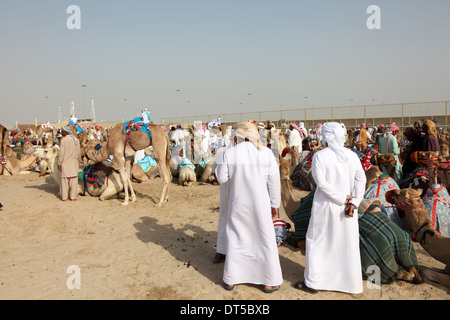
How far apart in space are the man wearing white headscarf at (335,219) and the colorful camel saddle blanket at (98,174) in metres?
6.56

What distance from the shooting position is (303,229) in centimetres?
505

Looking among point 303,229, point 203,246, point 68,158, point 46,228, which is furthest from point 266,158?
point 68,158

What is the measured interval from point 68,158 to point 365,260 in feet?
23.9

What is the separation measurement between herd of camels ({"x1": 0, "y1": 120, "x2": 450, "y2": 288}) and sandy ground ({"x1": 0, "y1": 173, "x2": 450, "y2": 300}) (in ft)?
1.26

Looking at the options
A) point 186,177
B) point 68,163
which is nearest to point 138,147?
point 68,163

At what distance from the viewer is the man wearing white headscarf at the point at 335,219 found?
3.66 meters

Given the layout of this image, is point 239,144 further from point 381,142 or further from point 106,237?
point 381,142

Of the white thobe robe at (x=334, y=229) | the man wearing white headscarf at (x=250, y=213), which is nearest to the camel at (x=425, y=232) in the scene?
the white thobe robe at (x=334, y=229)

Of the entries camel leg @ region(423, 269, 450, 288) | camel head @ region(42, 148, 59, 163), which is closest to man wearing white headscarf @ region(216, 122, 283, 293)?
camel leg @ region(423, 269, 450, 288)

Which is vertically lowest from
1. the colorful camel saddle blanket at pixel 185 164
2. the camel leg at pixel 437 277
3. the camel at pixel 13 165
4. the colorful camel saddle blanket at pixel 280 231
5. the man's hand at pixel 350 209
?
the camel leg at pixel 437 277

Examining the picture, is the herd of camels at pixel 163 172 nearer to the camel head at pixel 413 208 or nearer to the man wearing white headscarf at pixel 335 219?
→ the camel head at pixel 413 208

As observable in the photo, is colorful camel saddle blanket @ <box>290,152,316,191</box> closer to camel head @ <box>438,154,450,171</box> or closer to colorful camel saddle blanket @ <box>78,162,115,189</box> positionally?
camel head @ <box>438,154,450,171</box>

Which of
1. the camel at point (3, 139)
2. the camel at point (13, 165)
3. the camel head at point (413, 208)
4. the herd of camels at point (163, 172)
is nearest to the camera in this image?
the herd of camels at point (163, 172)

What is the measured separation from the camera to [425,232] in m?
4.32
